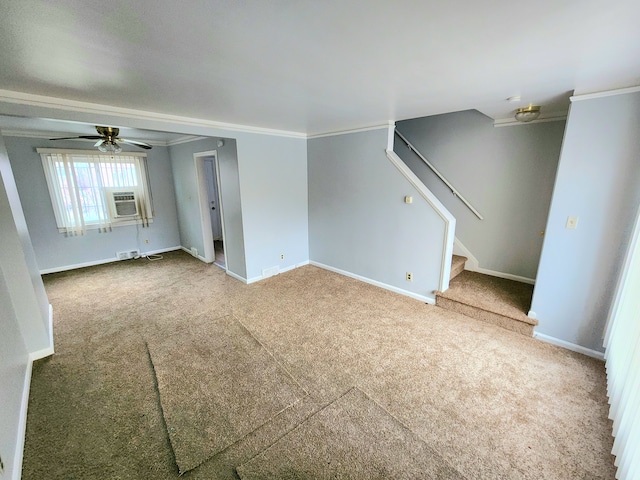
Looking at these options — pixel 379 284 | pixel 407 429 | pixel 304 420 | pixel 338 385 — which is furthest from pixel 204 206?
pixel 407 429

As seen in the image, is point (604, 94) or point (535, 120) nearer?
point (604, 94)

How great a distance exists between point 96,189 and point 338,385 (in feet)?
18.2

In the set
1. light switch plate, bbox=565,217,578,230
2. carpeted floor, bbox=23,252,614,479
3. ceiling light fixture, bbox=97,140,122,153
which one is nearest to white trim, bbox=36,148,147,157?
ceiling light fixture, bbox=97,140,122,153

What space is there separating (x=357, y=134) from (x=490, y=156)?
1870mm

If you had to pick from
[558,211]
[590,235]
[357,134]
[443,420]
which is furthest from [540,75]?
[443,420]

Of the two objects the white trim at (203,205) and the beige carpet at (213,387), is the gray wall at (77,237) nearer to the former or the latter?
the white trim at (203,205)

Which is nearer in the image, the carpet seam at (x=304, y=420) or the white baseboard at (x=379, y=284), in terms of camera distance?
the carpet seam at (x=304, y=420)

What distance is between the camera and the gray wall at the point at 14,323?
1577mm

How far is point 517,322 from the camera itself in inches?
109

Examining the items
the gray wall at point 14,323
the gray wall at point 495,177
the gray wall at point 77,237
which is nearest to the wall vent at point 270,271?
the gray wall at point 14,323

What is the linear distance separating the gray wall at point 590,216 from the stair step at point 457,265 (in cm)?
110

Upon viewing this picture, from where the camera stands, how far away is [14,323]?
2.09 metres

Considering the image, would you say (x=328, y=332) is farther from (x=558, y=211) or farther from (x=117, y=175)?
(x=117, y=175)

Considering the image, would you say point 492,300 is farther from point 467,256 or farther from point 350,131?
point 350,131
